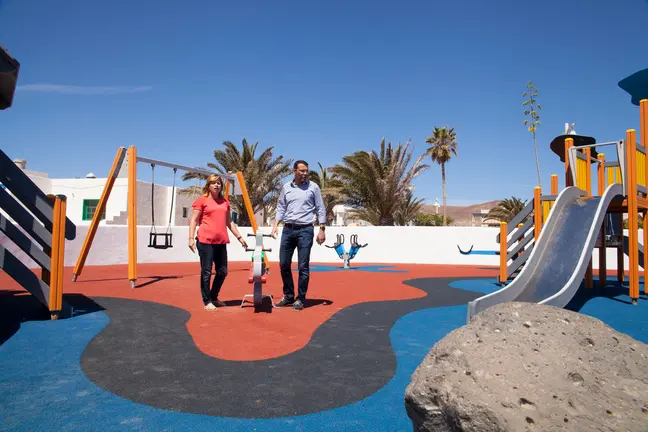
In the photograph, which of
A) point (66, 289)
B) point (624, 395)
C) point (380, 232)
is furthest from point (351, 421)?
point (380, 232)

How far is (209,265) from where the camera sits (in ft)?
16.4

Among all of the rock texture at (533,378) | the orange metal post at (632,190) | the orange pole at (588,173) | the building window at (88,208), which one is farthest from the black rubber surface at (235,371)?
the building window at (88,208)

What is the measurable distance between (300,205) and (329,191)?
17.9 metres

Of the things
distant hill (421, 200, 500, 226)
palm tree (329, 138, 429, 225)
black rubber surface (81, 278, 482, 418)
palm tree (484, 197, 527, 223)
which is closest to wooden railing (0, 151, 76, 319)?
black rubber surface (81, 278, 482, 418)

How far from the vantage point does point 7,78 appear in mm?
3617

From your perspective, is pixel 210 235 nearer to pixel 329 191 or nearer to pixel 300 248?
pixel 300 248

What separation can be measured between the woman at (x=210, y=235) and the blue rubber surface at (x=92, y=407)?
1.81m

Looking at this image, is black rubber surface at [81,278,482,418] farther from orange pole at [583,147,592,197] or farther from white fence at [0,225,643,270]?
white fence at [0,225,643,270]

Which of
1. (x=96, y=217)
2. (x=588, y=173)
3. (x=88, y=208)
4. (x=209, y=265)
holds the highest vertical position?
(x=88, y=208)

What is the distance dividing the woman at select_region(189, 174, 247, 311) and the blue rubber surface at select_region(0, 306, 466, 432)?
181 cm

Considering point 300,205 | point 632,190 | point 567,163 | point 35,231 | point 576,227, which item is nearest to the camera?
point 35,231

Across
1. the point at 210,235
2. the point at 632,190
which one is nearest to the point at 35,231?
the point at 210,235

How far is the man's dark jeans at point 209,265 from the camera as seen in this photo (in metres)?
5.02

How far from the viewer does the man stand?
201 inches
